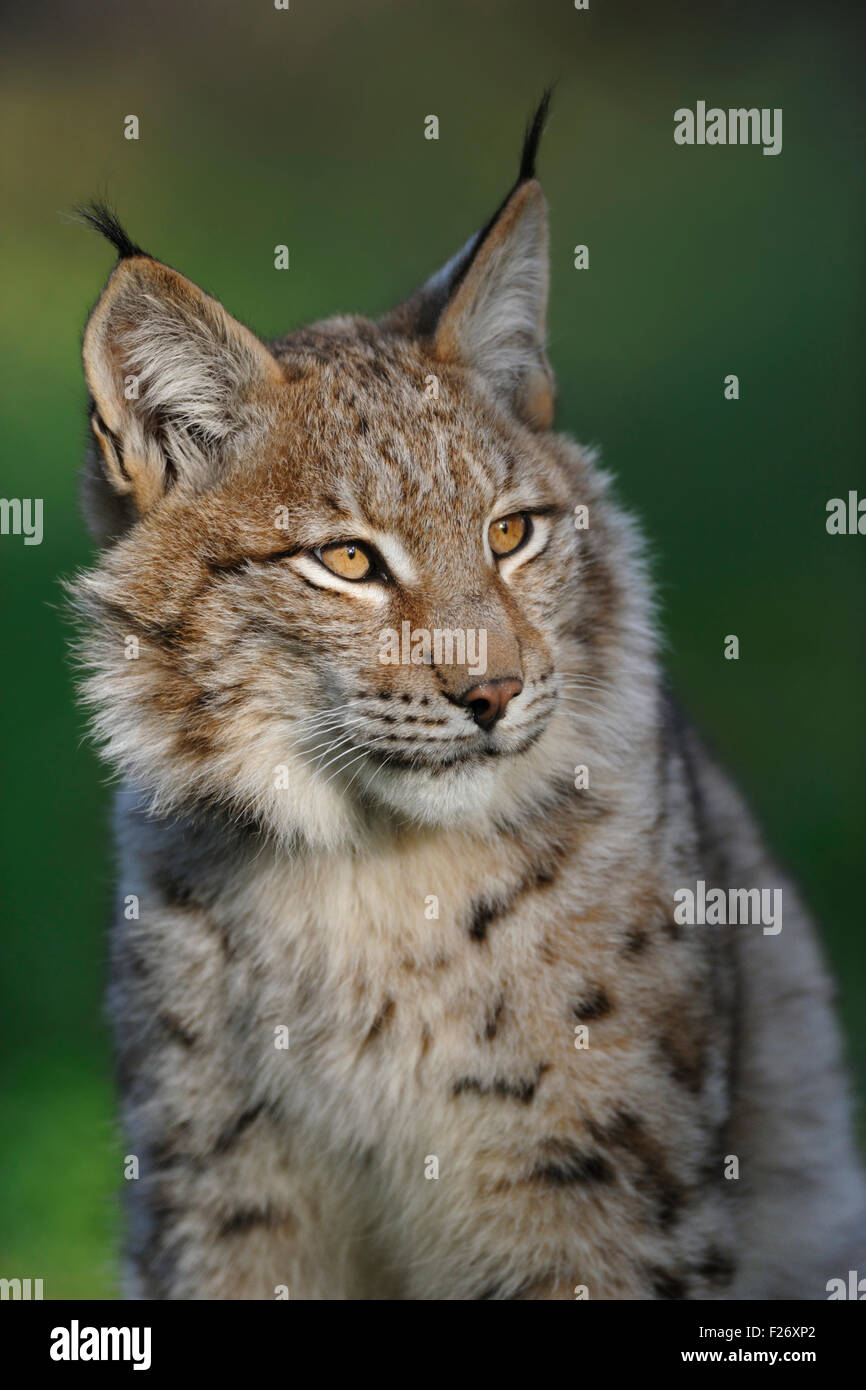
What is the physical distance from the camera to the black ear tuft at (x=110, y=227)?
3.31 meters

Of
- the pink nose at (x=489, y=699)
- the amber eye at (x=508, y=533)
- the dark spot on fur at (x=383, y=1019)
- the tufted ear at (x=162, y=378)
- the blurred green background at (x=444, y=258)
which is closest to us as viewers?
the pink nose at (x=489, y=699)

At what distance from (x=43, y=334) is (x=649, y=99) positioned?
246 cm

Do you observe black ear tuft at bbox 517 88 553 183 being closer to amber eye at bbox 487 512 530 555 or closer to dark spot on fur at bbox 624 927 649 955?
amber eye at bbox 487 512 530 555

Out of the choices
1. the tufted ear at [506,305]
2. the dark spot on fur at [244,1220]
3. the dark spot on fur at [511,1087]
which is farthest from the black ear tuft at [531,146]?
the dark spot on fur at [244,1220]

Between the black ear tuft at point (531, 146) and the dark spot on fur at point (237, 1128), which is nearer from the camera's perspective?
the black ear tuft at point (531, 146)

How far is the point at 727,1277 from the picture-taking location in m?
3.78

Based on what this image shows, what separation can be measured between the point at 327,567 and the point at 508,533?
1.50ft

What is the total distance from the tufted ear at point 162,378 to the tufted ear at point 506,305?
48cm

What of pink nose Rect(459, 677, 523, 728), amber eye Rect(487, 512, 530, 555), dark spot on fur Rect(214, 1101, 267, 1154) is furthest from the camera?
dark spot on fur Rect(214, 1101, 267, 1154)

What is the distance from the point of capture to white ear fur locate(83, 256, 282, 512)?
11.0ft

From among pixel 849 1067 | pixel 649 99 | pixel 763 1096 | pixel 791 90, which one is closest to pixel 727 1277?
pixel 763 1096

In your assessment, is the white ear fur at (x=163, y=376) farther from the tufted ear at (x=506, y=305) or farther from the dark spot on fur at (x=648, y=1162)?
the dark spot on fur at (x=648, y=1162)

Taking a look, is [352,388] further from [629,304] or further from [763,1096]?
[629,304]

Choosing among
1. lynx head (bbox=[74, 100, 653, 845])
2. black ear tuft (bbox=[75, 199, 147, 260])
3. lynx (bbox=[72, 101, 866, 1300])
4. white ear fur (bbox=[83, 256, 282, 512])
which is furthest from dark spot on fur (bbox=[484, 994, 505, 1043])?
black ear tuft (bbox=[75, 199, 147, 260])
